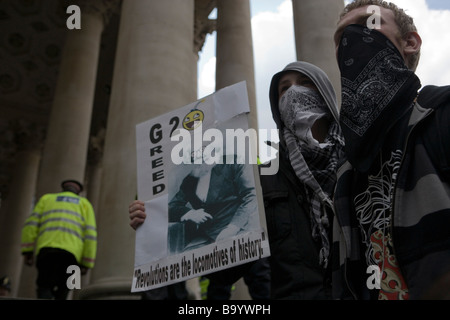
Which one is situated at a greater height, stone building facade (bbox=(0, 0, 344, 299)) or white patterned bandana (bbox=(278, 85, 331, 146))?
stone building facade (bbox=(0, 0, 344, 299))

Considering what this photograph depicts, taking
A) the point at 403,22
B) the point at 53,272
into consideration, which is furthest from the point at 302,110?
the point at 53,272

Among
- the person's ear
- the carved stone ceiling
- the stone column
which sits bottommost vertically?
the person's ear

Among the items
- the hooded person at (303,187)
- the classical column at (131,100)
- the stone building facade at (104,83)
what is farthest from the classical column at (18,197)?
the hooded person at (303,187)

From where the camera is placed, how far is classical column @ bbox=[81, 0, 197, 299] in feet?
38.6

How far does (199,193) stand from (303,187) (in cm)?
98

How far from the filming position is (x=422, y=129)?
10.0 feet

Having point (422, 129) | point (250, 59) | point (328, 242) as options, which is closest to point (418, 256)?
point (422, 129)

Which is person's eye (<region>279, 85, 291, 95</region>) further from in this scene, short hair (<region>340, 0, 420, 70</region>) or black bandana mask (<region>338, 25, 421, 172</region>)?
black bandana mask (<region>338, 25, 421, 172</region>)

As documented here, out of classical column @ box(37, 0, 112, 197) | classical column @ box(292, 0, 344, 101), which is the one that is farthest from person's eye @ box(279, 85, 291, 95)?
classical column @ box(37, 0, 112, 197)

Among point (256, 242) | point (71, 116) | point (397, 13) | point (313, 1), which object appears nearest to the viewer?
point (397, 13)

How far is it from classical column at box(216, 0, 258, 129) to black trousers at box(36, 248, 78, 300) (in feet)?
40.3

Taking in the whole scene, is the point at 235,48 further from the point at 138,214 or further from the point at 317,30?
the point at 138,214
